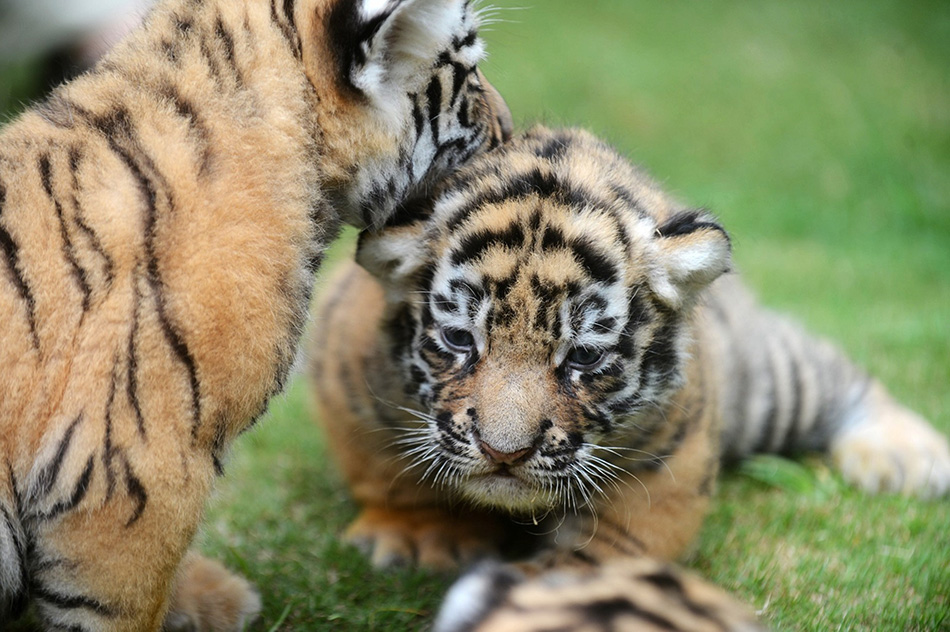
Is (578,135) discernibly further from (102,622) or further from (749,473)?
(102,622)

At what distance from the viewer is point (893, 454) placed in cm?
359

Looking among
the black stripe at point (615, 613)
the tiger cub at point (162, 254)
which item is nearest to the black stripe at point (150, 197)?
the tiger cub at point (162, 254)

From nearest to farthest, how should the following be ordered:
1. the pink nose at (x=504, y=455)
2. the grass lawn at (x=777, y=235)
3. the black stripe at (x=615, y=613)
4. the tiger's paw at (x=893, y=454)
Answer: the black stripe at (x=615, y=613)
the pink nose at (x=504, y=455)
the grass lawn at (x=777, y=235)
the tiger's paw at (x=893, y=454)

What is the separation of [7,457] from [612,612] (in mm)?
1271

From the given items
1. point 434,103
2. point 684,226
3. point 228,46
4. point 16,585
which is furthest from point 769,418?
point 16,585

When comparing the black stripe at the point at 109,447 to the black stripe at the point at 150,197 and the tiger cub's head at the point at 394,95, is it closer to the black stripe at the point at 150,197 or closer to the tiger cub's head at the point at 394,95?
the black stripe at the point at 150,197

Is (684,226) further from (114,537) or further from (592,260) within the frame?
(114,537)

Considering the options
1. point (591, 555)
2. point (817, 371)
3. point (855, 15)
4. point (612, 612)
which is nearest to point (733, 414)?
point (817, 371)

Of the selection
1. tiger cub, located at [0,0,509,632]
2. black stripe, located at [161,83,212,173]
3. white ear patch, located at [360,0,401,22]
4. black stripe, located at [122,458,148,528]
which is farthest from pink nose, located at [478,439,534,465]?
white ear patch, located at [360,0,401,22]

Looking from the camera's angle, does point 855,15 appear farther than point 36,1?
Yes

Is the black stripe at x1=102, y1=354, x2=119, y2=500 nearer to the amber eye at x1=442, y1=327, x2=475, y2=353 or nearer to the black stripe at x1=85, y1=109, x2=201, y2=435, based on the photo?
the black stripe at x1=85, y1=109, x2=201, y2=435

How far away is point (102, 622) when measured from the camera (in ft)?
6.82

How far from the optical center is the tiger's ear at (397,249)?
8.84 ft

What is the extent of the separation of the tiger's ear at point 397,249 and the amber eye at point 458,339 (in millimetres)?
216
